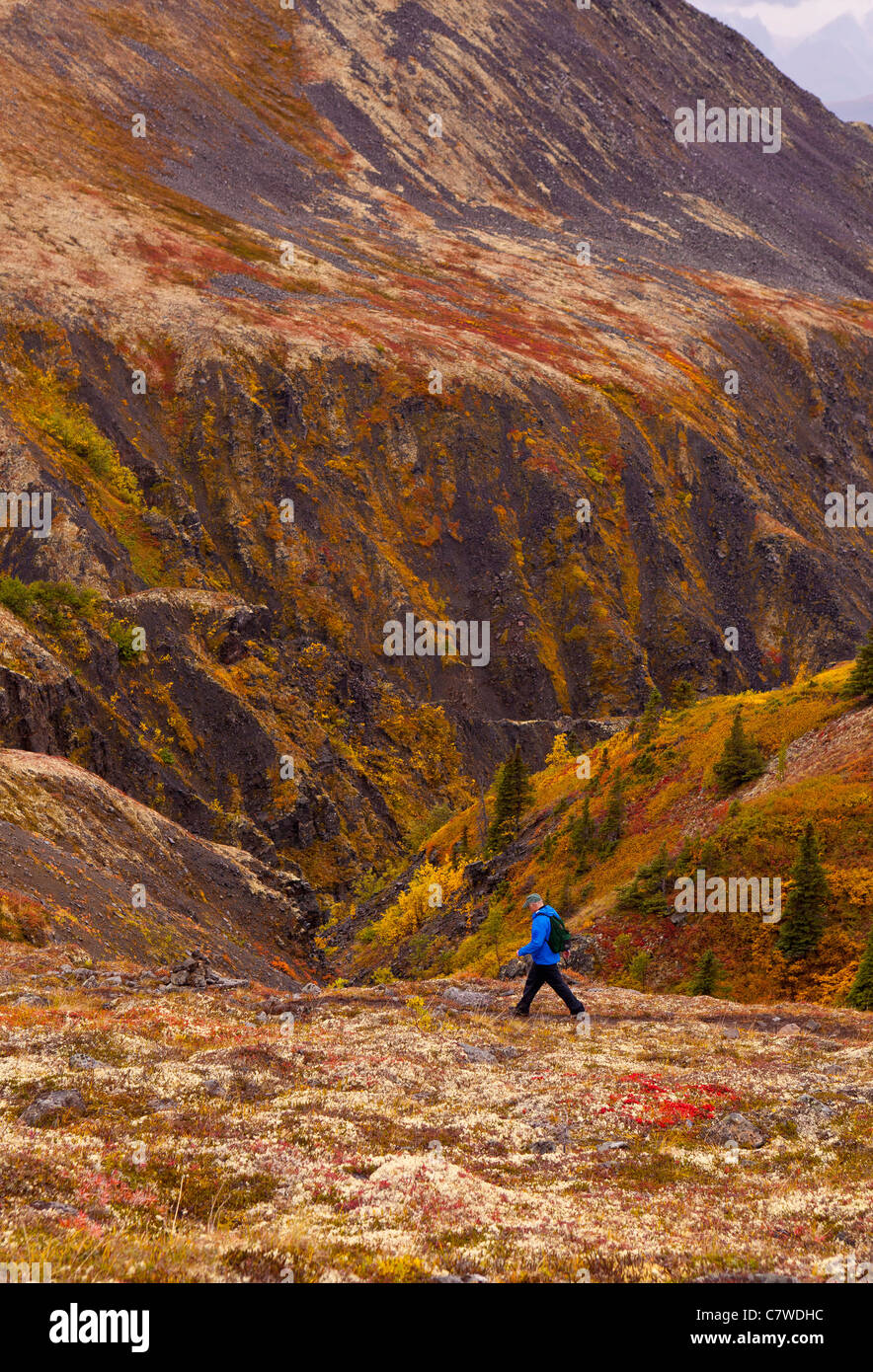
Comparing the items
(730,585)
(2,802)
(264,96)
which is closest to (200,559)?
(2,802)

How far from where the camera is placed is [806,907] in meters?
27.2

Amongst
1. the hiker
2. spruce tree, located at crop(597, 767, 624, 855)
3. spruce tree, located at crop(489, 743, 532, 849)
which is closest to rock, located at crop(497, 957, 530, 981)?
the hiker

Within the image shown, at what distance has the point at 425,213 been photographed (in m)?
144

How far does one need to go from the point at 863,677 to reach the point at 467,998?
66.6 feet

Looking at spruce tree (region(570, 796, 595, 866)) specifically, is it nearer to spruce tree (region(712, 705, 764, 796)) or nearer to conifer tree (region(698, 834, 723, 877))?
spruce tree (region(712, 705, 764, 796))

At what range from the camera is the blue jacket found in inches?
780

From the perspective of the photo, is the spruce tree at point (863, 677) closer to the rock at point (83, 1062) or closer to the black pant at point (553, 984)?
the black pant at point (553, 984)

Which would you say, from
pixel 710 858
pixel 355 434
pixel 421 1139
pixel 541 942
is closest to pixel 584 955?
pixel 710 858

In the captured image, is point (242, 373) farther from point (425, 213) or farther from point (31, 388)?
point (425, 213)

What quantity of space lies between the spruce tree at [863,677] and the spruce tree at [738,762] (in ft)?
13.5

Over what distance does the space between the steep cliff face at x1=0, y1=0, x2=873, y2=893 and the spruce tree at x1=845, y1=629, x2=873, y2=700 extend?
37643 millimetres

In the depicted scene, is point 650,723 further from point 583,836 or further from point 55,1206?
point 55,1206

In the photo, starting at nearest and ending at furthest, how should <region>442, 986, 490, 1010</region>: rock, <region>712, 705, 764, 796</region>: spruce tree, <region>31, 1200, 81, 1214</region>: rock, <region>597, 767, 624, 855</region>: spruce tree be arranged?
<region>31, 1200, 81, 1214</region>: rock, <region>442, 986, 490, 1010</region>: rock, <region>712, 705, 764, 796</region>: spruce tree, <region>597, 767, 624, 855</region>: spruce tree
